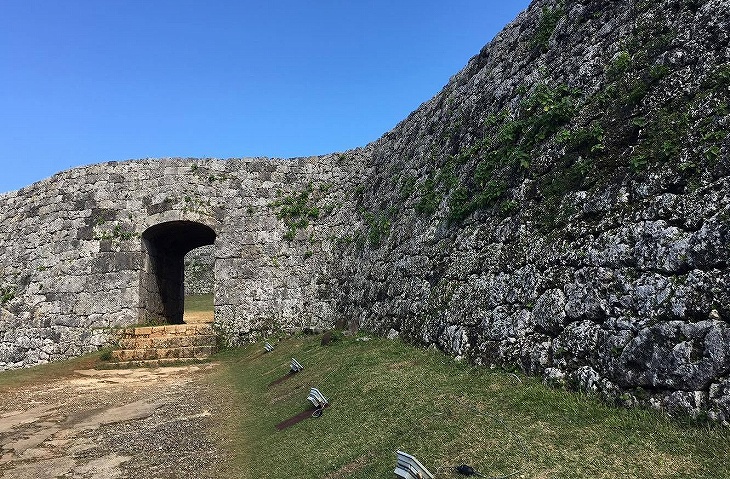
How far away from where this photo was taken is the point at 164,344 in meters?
14.0

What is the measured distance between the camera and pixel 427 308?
866 cm

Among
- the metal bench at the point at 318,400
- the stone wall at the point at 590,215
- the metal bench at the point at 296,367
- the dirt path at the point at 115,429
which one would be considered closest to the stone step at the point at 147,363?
the dirt path at the point at 115,429

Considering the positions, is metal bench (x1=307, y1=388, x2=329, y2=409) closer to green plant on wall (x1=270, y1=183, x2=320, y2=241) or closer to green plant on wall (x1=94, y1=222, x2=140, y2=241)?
Result: green plant on wall (x1=270, y1=183, x2=320, y2=241)

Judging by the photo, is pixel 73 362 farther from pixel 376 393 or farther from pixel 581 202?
pixel 581 202

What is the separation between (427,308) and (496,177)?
8.87 ft

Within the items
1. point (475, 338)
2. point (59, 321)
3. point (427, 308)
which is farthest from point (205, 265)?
point (475, 338)

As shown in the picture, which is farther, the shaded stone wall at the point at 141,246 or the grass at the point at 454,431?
the shaded stone wall at the point at 141,246

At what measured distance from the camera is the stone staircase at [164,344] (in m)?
13.4

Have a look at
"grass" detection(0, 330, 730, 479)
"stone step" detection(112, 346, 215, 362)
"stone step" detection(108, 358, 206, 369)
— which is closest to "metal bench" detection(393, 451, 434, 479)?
"grass" detection(0, 330, 730, 479)

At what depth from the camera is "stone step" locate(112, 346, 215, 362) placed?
13383 millimetres

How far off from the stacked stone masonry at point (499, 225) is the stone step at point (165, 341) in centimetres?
89

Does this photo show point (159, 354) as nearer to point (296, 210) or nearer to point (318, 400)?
point (296, 210)

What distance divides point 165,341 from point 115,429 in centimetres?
701

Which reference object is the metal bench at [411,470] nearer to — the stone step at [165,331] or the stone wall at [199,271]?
the stone step at [165,331]
